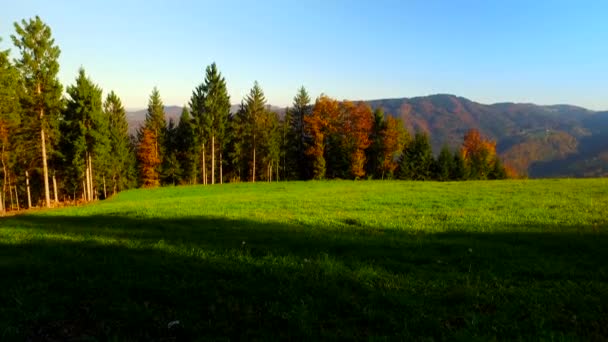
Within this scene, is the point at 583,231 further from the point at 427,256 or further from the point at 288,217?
the point at 288,217

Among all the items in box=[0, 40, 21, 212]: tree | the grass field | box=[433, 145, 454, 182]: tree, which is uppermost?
box=[0, 40, 21, 212]: tree

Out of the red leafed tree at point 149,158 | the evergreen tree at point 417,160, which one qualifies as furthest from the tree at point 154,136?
the evergreen tree at point 417,160

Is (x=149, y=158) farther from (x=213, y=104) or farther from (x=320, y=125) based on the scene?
(x=320, y=125)

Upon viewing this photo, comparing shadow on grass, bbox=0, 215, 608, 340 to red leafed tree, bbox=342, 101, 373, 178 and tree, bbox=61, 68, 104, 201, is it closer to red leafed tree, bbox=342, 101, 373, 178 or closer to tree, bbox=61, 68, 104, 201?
tree, bbox=61, 68, 104, 201

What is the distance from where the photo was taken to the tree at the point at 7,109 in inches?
1313

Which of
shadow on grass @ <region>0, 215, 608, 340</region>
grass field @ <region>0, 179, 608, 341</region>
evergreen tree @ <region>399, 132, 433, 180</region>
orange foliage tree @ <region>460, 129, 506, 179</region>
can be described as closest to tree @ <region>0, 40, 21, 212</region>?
grass field @ <region>0, 179, 608, 341</region>

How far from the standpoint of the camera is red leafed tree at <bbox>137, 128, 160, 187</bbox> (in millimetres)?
73312

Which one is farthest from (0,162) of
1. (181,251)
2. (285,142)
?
(181,251)

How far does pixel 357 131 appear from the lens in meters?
68.4

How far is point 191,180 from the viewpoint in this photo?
77375 millimetres

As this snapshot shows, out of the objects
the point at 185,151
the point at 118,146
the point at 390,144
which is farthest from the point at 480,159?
the point at 118,146

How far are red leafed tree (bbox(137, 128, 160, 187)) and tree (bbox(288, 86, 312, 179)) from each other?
25.8m

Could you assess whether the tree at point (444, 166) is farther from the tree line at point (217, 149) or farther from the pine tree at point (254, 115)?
the pine tree at point (254, 115)

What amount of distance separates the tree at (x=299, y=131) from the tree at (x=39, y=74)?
147 ft
